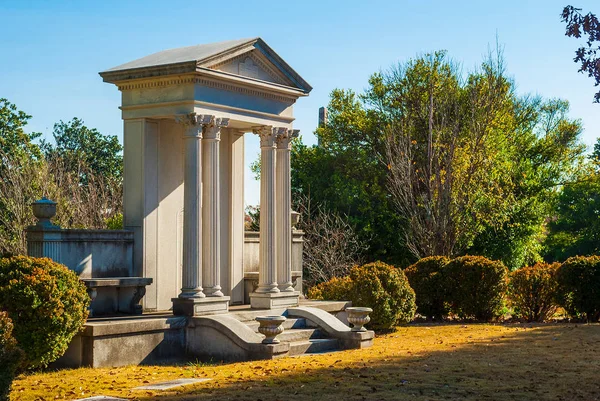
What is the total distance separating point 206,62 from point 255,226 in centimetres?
1497

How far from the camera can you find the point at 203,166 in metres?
16.8

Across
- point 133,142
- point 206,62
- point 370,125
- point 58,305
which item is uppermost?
point 370,125

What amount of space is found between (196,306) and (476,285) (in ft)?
31.6

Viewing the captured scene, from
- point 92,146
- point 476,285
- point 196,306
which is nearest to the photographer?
point 196,306

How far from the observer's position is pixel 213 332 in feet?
48.9

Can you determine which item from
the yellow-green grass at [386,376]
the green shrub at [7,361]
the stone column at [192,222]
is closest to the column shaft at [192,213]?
the stone column at [192,222]

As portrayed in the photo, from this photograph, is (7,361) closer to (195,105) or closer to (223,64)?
(195,105)

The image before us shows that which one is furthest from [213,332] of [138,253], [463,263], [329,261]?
[329,261]

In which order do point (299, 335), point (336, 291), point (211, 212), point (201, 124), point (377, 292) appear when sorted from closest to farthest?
1. point (201, 124)
2. point (211, 212)
3. point (299, 335)
4. point (377, 292)
5. point (336, 291)

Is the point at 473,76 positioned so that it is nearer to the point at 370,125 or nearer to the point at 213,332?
the point at 370,125

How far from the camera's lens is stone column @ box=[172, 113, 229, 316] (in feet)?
50.5

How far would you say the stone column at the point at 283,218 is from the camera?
58.0 ft

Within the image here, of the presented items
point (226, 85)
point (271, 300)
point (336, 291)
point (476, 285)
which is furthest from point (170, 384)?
point (476, 285)

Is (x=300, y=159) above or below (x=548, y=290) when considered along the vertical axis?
above
